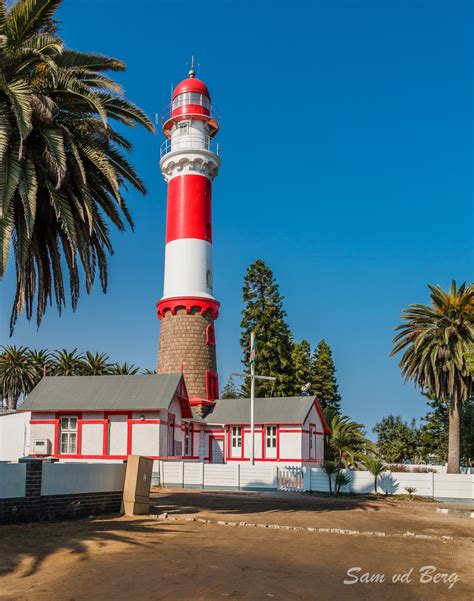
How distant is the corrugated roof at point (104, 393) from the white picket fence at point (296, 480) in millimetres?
4201

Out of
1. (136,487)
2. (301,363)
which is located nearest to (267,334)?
(301,363)

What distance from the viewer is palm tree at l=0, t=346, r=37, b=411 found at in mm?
71250

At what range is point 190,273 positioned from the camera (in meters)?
42.9

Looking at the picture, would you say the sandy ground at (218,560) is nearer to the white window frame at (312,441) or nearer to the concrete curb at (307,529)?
the concrete curb at (307,529)

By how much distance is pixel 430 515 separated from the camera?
22344mm

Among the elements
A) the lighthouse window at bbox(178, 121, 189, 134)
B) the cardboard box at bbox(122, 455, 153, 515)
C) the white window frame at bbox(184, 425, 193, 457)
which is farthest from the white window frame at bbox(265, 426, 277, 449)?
the cardboard box at bbox(122, 455, 153, 515)

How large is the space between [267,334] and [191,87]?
22.2m

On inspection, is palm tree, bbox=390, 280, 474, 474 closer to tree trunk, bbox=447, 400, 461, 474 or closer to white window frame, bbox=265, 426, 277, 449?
tree trunk, bbox=447, 400, 461, 474

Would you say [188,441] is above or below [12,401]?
below

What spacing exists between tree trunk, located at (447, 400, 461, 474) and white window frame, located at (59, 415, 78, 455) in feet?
68.9

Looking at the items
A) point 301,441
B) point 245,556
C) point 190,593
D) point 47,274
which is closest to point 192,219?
point 301,441

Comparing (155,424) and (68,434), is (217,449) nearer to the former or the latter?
(155,424)

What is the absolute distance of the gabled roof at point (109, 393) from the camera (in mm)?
36875

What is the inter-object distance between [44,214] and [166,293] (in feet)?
85.2
